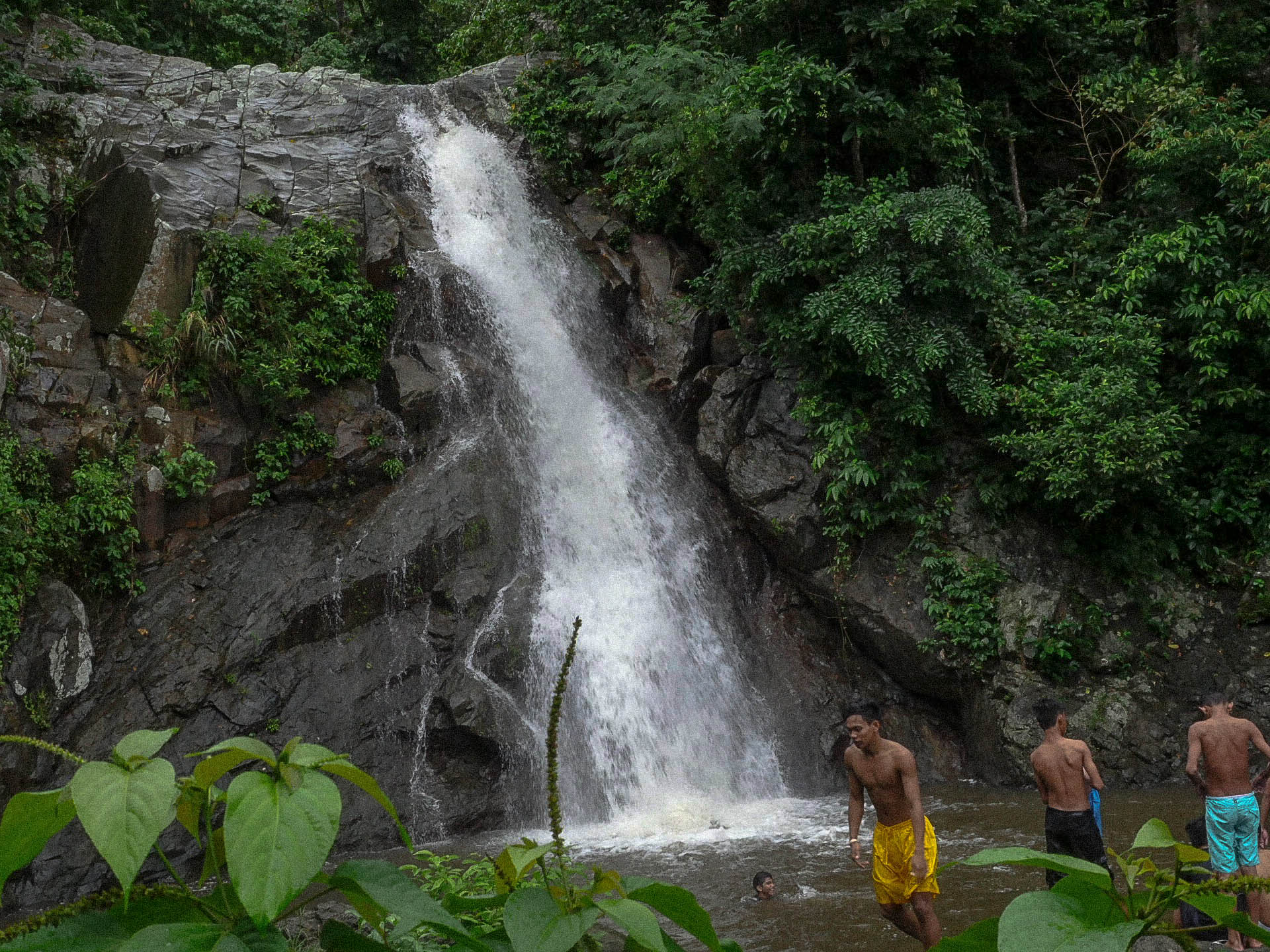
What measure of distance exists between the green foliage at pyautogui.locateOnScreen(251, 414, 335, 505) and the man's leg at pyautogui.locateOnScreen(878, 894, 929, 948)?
8516 mm

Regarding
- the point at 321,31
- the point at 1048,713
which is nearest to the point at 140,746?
the point at 1048,713

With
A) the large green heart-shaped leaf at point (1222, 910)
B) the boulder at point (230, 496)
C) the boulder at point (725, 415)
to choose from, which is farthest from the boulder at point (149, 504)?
A: the large green heart-shaped leaf at point (1222, 910)

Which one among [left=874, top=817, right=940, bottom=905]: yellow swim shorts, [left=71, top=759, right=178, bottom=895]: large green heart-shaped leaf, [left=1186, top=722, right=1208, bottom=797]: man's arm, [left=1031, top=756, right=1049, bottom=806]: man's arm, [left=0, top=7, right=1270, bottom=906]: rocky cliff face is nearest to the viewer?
[left=71, top=759, right=178, bottom=895]: large green heart-shaped leaf

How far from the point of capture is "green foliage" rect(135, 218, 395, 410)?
11.2m

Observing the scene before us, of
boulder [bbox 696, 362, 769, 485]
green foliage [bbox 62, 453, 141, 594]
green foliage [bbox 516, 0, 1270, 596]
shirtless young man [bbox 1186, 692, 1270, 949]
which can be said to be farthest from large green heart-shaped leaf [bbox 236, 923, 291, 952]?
boulder [bbox 696, 362, 769, 485]

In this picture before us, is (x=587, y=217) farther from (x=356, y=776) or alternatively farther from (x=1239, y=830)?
(x=356, y=776)

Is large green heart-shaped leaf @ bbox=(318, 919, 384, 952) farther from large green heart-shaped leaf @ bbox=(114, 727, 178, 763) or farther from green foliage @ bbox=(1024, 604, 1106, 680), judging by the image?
green foliage @ bbox=(1024, 604, 1106, 680)

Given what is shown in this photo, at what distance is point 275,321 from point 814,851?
28.9 feet

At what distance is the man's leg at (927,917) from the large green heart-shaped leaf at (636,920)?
468 centimetres

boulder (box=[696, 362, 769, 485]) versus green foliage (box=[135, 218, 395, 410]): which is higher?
green foliage (box=[135, 218, 395, 410])

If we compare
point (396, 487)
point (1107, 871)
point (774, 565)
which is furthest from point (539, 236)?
point (1107, 871)

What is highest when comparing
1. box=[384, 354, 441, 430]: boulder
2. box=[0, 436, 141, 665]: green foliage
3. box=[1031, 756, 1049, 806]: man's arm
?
box=[384, 354, 441, 430]: boulder

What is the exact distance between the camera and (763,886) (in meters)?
6.72

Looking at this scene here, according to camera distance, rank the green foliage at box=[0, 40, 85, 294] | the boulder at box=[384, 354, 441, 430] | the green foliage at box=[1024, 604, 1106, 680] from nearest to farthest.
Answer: the green foliage at box=[1024, 604, 1106, 680], the green foliage at box=[0, 40, 85, 294], the boulder at box=[384, 354, 441, 430]
